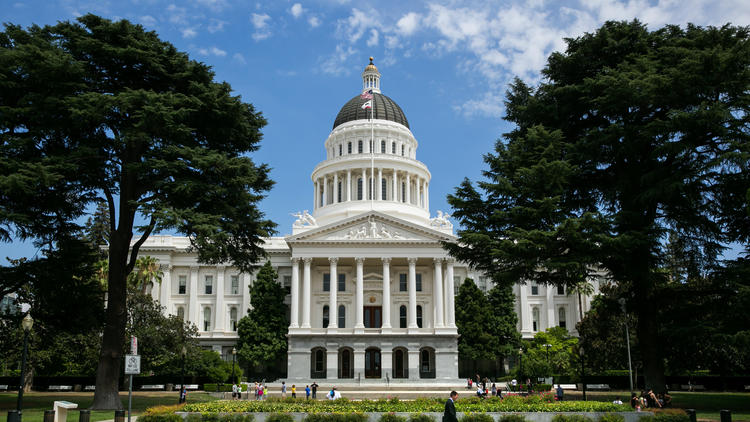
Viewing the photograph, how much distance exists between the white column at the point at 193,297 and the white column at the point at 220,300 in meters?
2.23

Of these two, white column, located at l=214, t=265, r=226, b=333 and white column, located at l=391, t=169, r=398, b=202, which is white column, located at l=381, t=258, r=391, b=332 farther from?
white column, located at l=214, t=265, r=226, b=333

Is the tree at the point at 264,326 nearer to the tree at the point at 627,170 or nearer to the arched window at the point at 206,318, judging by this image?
the arched window at the point at 206,318

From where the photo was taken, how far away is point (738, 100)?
26.9m

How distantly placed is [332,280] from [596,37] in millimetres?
37957

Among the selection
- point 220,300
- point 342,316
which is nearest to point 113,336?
point 342,316

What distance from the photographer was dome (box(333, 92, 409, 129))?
277 feet

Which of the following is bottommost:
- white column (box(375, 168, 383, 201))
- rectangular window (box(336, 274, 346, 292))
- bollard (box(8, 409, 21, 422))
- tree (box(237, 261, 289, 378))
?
bollard (box(8, 409, 21, 422))

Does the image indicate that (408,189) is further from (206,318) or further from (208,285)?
(206,318)

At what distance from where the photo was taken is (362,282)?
→ 6350 cm

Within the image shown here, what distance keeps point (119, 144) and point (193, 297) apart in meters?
45.3

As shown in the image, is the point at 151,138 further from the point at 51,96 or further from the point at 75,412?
the point at 75,412

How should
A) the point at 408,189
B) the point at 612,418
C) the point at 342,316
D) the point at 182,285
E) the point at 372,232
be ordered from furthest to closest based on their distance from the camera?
the point at 408,189 < the point at 182,285 < the point at 342,316 < the point at 372,232 < the point at 612,418

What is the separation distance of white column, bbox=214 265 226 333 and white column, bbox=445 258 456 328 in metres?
26.0

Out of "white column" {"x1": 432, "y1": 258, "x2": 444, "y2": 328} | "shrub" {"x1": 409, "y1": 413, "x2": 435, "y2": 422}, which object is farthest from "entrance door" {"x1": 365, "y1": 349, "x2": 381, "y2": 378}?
"shrub" {"x1": 409, "y1": 413, "x2": 435, "y2": 422}
